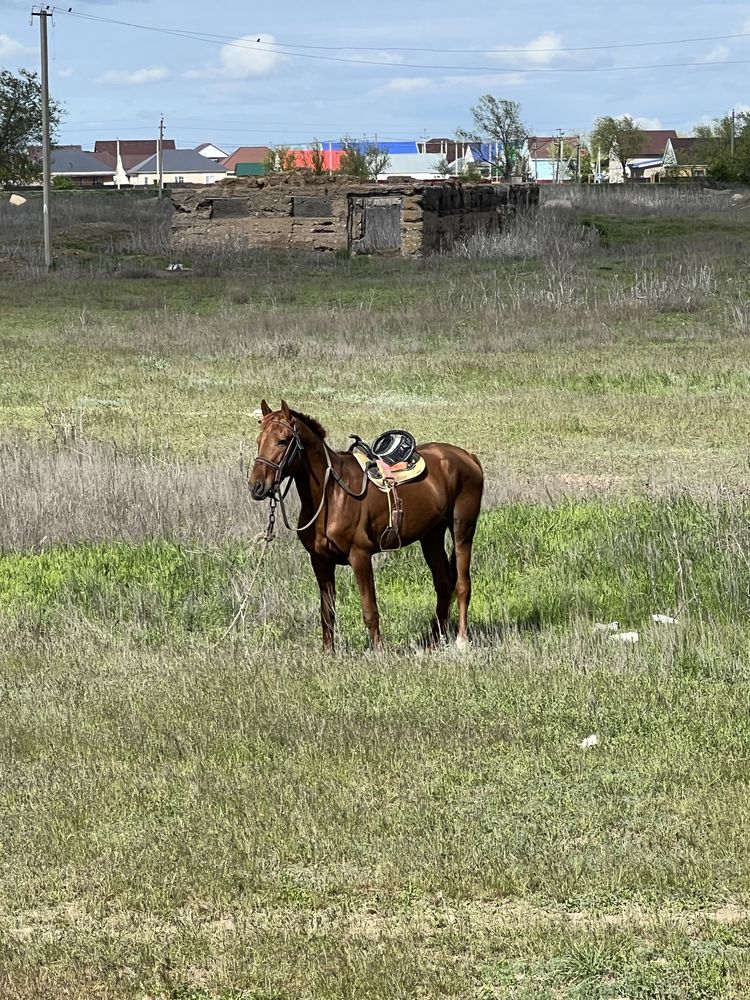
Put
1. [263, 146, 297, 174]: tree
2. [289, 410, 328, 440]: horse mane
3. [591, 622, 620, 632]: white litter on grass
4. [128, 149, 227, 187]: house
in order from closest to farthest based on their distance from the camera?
[289, 410, 328, 440]: horse mane < [591, 622, 620, 632]: white litter on grass < [263, 146, 297, 174]: tree < [128, 149, 227, 187]: house

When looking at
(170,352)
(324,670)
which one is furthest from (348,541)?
(170,352)

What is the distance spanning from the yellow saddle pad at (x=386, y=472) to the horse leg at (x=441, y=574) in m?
0.65

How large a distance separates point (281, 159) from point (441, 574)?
134310 millimetres

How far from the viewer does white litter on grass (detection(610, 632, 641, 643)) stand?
8698 mm

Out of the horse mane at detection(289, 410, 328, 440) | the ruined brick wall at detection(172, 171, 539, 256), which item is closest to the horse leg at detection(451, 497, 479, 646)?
the horse mane at detection(289, 410, 328, 440)

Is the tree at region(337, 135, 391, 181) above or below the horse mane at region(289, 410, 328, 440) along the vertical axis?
above

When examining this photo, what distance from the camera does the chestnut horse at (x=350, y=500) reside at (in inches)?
308

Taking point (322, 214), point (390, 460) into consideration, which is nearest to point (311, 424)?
point (390, 460)

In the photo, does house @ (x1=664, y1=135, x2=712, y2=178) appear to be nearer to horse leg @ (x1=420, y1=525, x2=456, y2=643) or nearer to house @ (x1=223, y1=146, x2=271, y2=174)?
house @ (x1=223, y1=146, x2=271, y2=174)

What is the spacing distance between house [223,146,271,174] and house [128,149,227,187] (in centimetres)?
1593

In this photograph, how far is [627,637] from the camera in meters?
8.83

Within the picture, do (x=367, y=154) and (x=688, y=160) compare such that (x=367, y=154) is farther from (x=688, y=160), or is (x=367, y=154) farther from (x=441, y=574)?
(x=441, y=574)

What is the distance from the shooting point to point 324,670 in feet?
26.9

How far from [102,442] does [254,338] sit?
8962mm
